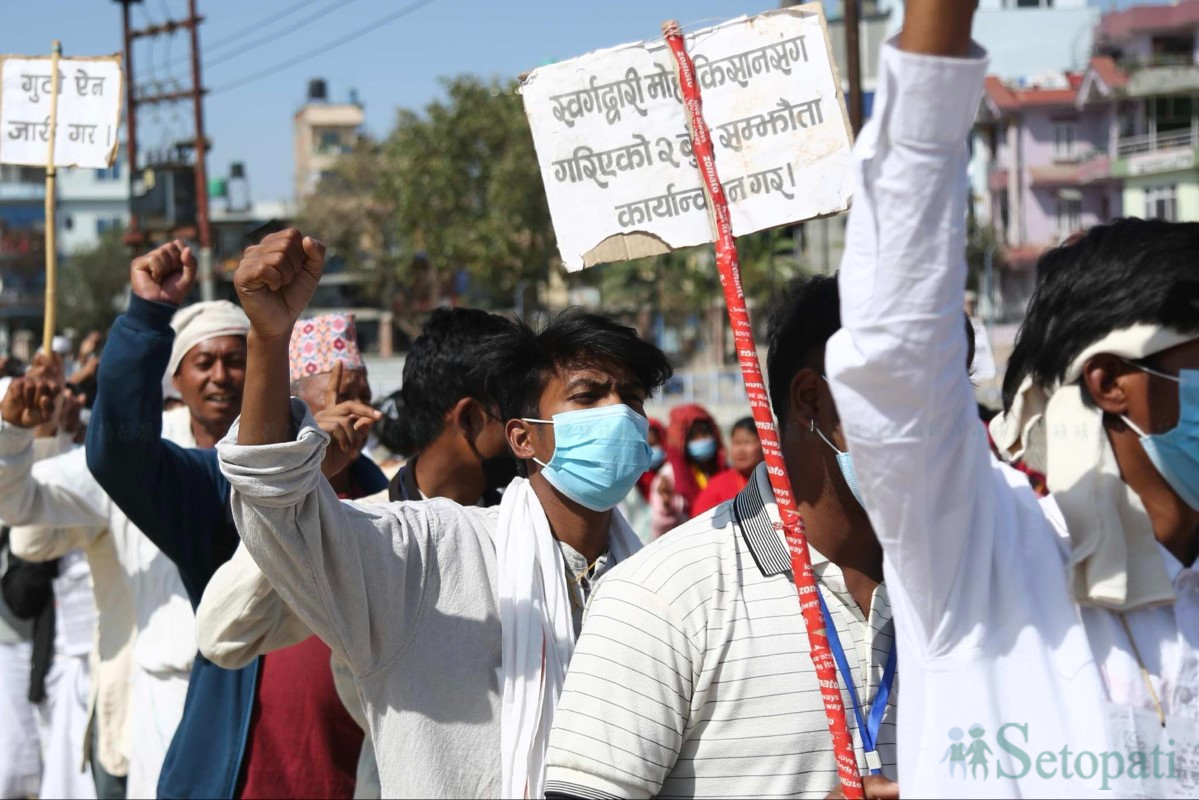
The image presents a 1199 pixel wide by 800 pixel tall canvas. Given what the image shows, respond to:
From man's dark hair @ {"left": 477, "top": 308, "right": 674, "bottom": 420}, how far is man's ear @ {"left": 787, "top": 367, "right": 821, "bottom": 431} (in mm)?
768

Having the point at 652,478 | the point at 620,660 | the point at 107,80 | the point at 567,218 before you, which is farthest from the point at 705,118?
the point at 652,478

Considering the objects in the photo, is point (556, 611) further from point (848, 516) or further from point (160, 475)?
point (160, 475)

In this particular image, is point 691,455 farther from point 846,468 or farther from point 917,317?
point 917,317

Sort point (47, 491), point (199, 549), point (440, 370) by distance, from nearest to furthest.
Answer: point (199, 549), point (440, 370), point (47, 491)

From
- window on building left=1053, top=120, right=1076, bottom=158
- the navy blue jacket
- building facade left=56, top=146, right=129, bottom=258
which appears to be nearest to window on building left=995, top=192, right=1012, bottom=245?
window on building left=1053, top=120, right=1076, bottom=158

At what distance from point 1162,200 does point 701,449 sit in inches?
1598

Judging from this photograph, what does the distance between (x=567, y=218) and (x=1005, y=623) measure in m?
1.34

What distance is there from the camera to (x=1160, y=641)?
1.88m

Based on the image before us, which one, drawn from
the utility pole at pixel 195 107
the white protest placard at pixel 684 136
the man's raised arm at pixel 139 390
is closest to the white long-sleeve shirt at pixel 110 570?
the man's raised arm at pixel 139 390

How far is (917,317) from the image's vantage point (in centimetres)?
164

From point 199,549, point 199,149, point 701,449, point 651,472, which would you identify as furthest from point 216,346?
point 199,149

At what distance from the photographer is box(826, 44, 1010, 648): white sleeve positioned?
160cm

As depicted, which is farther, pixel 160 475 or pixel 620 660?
pixel 160 475

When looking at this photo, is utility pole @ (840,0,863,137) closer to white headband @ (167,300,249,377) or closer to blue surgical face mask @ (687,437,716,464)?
blue surgical face mask @ (687,437,716,464)
